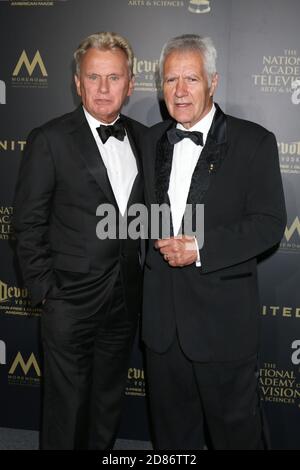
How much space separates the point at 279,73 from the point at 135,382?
1.82m

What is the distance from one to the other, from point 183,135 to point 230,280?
60 centimetres

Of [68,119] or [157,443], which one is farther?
[157,443]

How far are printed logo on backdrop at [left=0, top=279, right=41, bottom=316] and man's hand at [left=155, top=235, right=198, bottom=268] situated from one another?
4.15 feet

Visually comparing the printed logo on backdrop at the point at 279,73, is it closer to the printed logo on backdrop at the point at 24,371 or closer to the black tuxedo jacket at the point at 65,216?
the black tuxedo jacket at the point at 65,216

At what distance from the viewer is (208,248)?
210cm

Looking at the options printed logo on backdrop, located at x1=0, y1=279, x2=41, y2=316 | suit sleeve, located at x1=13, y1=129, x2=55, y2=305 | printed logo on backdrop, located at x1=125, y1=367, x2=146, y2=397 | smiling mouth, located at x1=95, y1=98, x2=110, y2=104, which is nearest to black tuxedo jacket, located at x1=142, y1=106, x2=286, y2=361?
smiling mouth, located at x1=95, y1=98, x2=110, y2=104

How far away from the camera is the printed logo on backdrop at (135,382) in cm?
312

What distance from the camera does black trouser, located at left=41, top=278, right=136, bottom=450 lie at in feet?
7.67

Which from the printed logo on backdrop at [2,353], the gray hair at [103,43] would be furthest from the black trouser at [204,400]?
the gray hair at [103,43]

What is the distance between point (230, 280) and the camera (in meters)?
2.19

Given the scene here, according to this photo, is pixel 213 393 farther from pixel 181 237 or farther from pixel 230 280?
pixel 181 237

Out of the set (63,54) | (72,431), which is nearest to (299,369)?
(72,431)

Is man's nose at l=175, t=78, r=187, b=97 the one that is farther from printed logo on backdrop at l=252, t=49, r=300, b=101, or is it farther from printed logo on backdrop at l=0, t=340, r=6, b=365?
printed logo on backdrop at l=0, t=340, r=6, b=365

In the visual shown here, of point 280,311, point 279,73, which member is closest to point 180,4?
point 279,73
